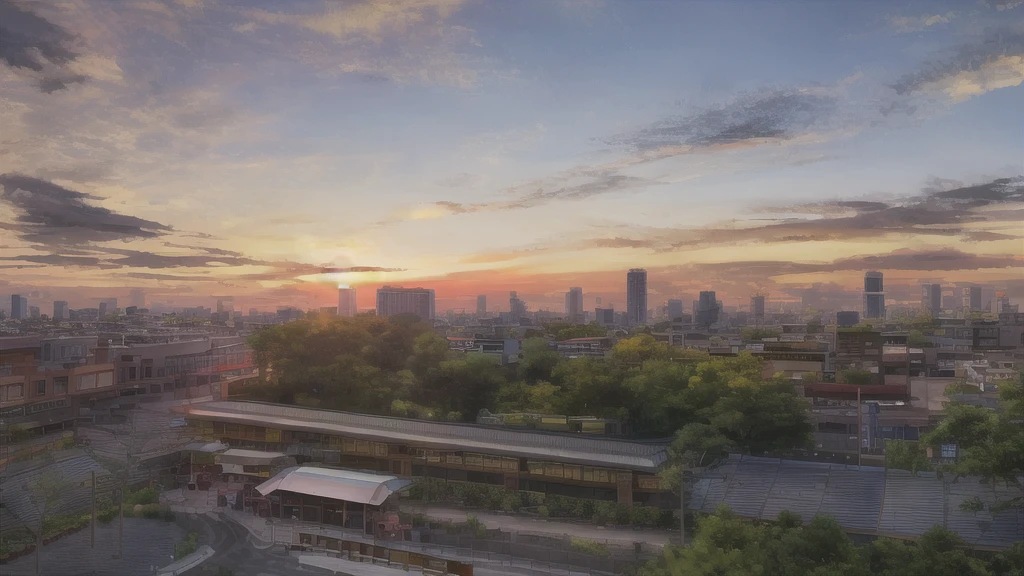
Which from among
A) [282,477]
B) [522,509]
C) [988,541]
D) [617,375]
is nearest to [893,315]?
[617,375]

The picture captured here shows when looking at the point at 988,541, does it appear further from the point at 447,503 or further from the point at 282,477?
the point at 282,477

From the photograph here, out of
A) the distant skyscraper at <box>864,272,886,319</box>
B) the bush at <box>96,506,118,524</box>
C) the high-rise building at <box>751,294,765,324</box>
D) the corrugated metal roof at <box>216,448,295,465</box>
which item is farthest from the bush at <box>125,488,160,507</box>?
the distant skyscraper at <box>864,272,886,319</box>

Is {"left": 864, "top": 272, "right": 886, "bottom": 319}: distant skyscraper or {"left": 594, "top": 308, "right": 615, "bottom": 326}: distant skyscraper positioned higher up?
{"left": 864, "top": 272, "right": 886, "bottom": 319}: distant skyscraper

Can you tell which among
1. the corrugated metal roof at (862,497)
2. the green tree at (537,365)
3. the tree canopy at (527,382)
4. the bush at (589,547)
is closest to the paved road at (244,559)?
the bush at (589,547)

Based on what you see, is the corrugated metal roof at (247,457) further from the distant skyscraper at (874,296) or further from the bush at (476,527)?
the distant skyscraper at (874,296)

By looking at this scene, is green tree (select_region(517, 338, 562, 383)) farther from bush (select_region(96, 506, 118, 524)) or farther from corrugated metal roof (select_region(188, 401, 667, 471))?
bush (select_region(96, 506, 118, 524))

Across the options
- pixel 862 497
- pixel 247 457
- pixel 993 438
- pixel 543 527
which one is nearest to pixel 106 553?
pixel 247 457
